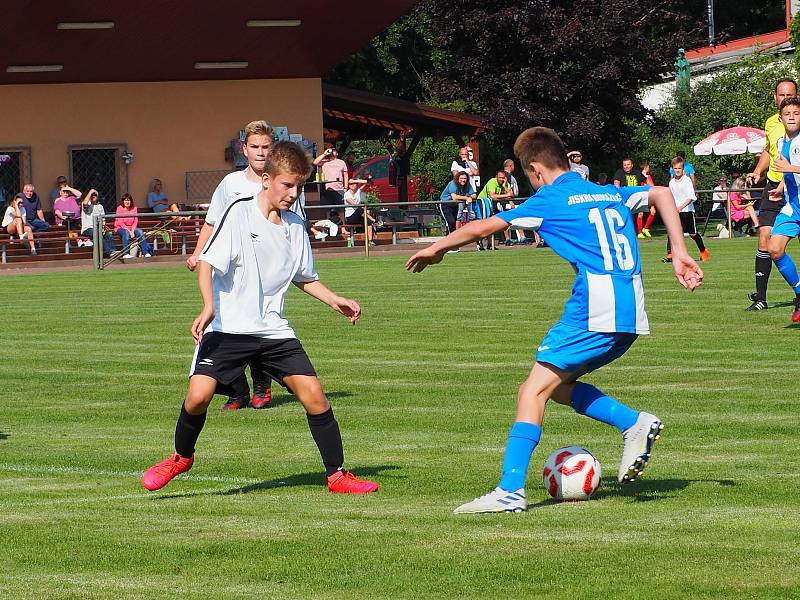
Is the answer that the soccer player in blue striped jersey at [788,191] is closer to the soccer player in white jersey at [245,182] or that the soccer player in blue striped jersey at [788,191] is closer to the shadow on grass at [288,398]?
the shadow on grass at [288,398]

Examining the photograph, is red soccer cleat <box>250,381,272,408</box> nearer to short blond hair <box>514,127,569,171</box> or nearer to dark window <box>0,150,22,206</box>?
short blond hair <box>514,127,569,171</box>

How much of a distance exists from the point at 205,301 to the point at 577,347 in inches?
77.4

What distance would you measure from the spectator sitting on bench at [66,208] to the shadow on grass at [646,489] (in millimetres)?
28595

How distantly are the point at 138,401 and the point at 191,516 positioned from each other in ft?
16.0

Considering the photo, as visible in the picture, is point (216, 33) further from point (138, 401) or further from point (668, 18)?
point (138, 401)

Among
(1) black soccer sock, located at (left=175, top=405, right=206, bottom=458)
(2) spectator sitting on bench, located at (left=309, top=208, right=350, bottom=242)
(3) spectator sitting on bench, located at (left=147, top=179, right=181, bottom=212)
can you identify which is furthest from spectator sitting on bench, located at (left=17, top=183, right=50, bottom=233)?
(1) black soccer sock, located at (left=175, top=405, right=206, bottom=458)

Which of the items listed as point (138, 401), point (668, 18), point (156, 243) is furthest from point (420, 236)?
point (138, 401)

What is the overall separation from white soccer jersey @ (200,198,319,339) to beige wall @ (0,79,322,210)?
32.0 metres

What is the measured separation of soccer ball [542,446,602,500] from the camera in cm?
734

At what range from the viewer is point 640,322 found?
7.25m

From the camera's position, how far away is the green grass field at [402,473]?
5832 millimetres

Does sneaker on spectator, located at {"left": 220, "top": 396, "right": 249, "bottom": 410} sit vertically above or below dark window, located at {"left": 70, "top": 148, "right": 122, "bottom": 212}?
below

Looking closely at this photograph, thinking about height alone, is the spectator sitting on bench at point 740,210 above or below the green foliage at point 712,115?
below

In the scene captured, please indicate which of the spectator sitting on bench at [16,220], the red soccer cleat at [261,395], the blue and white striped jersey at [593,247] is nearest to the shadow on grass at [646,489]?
the blue and white striped jersey at [593,247]
